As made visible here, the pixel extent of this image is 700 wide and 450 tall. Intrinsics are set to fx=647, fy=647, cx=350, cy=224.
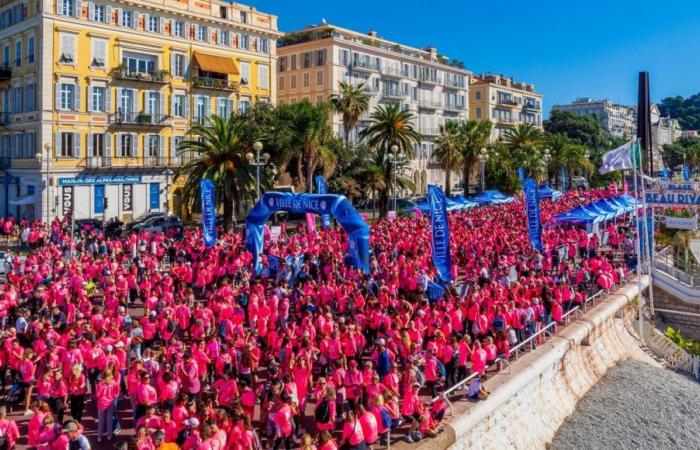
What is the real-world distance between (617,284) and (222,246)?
15.7 metres

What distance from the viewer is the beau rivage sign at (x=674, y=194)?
81.4ft

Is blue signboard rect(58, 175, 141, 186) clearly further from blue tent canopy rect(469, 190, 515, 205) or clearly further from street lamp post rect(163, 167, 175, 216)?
blue tent canopy rect(469, 190, 515, 205)

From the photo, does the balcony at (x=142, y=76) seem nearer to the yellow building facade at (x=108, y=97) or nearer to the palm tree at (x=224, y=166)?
the yellow building facade at (x=108, y=97)

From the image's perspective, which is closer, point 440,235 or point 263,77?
point 440,235

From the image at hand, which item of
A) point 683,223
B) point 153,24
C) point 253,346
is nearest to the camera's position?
point 253,346

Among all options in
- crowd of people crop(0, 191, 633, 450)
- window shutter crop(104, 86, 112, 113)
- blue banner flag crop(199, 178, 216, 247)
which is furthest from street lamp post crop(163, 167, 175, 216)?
crowd of people crop(0, 191, 633, 450)

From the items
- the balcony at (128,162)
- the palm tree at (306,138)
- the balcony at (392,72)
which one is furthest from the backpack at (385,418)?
the balcony at (392,72)

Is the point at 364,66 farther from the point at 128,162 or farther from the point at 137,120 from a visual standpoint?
the point at 128,162

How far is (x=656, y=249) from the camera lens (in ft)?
103

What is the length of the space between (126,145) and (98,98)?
3745 mm

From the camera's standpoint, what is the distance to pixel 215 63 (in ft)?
165

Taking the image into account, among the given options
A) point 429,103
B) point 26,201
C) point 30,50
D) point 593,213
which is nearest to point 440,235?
point 593,213

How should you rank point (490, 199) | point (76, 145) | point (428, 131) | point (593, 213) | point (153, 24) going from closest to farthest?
1. point (593, 213)
2. point (76, 145)
3. point (490, 199)
4. point (153, 24)
5. point (428, 131)

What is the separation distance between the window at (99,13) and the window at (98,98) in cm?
458
